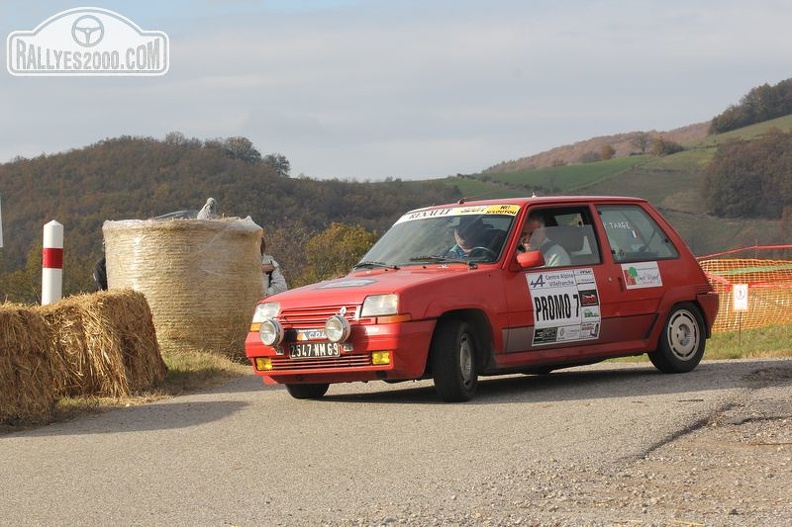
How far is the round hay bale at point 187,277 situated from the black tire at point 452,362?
5.52m

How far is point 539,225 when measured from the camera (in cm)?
1220

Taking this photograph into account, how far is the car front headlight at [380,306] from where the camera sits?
34.4 feet

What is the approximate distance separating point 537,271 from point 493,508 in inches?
216

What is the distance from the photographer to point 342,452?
27.3 feet

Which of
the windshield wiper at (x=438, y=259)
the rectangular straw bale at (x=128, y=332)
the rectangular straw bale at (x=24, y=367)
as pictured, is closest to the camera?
the rectangular straw bale at (x=24, y=367)

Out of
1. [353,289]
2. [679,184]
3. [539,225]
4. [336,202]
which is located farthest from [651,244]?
[679,184]

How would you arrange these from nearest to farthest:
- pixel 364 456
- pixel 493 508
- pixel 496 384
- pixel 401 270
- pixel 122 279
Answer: pixel 493 508 < pixel 364 456 < pixel 401 270 < pixel 496 384 < pixel 122 279

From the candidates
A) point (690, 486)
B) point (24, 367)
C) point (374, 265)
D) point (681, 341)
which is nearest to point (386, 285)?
point (374, 265)

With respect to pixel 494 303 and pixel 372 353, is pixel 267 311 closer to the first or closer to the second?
pixel 372 353

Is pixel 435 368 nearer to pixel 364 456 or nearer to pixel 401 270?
pixel 401 270

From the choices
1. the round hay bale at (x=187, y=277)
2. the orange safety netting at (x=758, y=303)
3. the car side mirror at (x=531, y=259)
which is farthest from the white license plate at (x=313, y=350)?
the orange safety netting at (x=758, y=303)

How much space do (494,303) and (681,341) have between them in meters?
2.54

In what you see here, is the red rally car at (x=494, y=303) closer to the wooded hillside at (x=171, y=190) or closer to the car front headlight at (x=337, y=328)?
the car front headlight at (x=337, y=328)

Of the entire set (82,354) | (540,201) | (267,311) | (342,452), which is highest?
(540,201)
